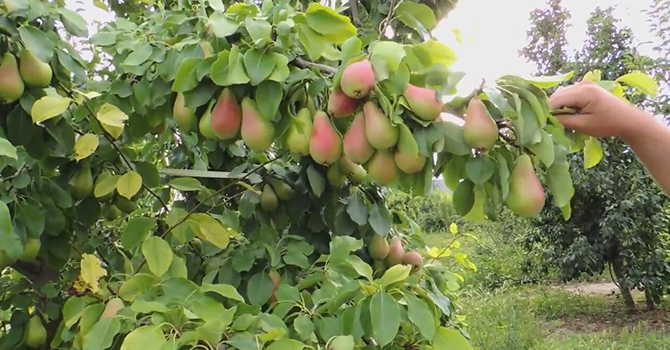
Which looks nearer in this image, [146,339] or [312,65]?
[146,339]

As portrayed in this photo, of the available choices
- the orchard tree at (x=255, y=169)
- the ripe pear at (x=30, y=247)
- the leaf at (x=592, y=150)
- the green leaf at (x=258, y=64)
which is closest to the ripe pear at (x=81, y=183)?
the orchard tree at (x=255, y=169)

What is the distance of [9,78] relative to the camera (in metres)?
0.85

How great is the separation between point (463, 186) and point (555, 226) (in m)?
4.48

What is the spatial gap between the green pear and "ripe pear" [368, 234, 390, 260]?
2.10 feet

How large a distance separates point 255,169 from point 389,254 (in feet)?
A: 1.05

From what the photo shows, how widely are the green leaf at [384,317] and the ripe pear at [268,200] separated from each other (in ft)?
1.43

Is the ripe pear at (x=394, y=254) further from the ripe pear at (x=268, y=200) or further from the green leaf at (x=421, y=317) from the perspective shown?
the green leaf at (x=421, y=317)

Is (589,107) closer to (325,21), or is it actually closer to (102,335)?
(325,21)

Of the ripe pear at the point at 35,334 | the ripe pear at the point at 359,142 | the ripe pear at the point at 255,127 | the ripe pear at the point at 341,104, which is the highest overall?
the ripe pear at the point at 341,104

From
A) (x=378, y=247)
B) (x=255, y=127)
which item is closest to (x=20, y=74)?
(x=255, y=127)

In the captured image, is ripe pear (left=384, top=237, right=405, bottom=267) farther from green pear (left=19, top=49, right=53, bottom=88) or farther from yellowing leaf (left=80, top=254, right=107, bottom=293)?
green pear (left=19, top=49, right=53, bottom=88)

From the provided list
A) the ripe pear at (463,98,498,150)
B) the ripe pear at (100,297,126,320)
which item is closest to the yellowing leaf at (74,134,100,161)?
the ripe pear at (100,297,126,320)

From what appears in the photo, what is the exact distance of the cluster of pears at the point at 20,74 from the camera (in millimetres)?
845

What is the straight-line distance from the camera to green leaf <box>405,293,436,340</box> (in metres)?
0.77
